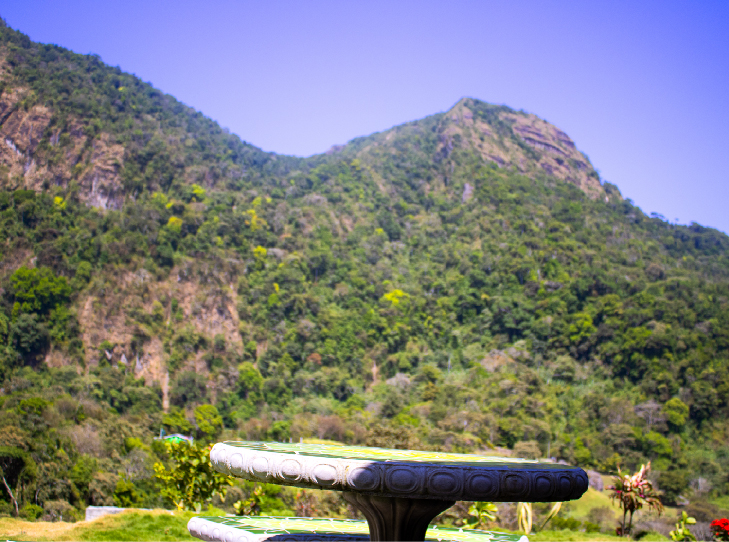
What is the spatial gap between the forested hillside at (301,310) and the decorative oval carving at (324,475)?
20.4m

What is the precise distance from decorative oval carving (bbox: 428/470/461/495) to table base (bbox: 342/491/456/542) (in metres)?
0.94

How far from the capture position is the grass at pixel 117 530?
10.6 m

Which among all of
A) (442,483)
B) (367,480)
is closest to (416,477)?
(442,483)

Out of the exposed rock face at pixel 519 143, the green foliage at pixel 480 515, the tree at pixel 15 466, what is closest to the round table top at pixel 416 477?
the green foliage at pixel 480 515

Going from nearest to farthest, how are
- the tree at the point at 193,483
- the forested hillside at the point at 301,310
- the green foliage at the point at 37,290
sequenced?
the tree at the point at 193,483 < the forested hillside at the point at 301,310 < the green foliage at the point at 37,290

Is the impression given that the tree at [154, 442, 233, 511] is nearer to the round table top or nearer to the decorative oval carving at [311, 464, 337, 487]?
the round table top

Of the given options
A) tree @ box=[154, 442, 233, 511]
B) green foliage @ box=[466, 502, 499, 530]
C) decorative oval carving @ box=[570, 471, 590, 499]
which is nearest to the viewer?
decorative oval carving @ box=[570, 471, 590, 499]

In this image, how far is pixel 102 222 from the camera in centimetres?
5572

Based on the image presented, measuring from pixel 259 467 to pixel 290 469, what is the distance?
12.2 inches

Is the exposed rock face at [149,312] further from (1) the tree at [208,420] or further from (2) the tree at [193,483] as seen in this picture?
(2) the tree at [193,483]

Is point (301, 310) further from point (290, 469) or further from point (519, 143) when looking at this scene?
point (519, 143)

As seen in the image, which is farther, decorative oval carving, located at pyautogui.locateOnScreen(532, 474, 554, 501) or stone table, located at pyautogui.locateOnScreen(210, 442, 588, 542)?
decorative oval carving, located at pyautogui.locateOnScreen(532, 474, 554, 501)

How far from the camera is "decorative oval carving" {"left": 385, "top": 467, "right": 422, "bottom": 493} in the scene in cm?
446

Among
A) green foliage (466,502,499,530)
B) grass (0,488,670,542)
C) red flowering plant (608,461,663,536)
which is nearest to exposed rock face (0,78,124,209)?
grass (0,488,670,542)
